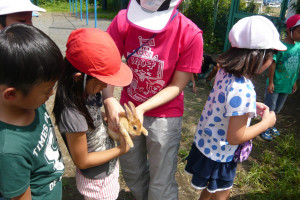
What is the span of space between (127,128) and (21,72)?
595 mm

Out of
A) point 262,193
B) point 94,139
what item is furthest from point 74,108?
point 262,193

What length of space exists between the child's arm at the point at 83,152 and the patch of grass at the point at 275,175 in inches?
64.5

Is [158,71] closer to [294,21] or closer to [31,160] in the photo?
[31,160]

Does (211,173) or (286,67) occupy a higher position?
(286,67)

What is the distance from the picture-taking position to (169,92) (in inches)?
59.2

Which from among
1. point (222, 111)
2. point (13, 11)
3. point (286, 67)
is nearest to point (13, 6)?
point (13, 11)

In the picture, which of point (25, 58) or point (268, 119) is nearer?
point (25, 58)

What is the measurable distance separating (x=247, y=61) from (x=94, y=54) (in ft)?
2.92

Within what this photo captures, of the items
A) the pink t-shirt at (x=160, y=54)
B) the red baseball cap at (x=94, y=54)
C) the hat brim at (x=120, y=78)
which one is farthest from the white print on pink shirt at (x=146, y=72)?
the red baseball cap at (x=94, y=54)

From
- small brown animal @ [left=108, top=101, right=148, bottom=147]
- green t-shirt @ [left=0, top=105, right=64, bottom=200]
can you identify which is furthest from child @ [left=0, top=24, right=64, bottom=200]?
small brown animal @ [left=108, top=101, right=148, bottom=147]

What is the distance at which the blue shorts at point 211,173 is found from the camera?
168 cm

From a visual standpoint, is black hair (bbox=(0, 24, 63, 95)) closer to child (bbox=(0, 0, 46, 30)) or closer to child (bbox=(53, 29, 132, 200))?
child (bbox=(53, 29, 132, 200))

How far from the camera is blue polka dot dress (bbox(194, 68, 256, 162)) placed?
4.54 feet

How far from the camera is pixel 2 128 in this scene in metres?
0.88
